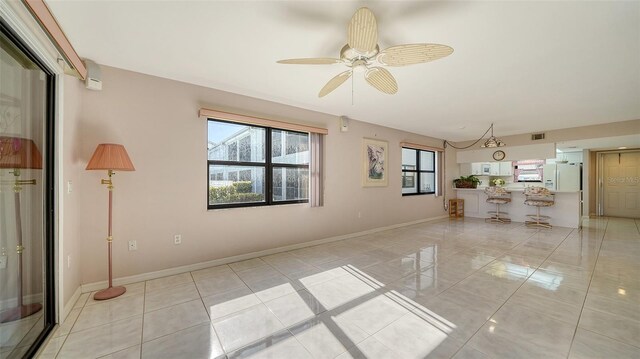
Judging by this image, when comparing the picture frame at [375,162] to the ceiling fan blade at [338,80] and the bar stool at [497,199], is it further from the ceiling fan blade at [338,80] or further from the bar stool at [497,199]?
the bar stool at [497,199]

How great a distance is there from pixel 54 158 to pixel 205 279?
1778 mm

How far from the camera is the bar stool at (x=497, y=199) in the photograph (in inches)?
255

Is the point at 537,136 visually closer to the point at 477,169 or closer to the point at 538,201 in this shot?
the point at 538,201

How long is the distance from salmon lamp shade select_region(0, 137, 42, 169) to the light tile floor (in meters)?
1.27

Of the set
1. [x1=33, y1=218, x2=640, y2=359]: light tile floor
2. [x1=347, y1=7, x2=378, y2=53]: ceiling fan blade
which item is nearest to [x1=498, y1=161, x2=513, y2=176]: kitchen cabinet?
[x1=33, y1=218, x2=640, y2=359]: light tile floor

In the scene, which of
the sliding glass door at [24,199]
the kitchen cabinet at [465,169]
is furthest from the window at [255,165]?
the kitchen cabinet at [465,169]

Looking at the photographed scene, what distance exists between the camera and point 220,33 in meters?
2.07

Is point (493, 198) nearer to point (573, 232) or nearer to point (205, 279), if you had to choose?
point (573, 232)

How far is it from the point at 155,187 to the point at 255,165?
130cm

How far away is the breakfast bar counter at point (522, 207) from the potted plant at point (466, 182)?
120 mm

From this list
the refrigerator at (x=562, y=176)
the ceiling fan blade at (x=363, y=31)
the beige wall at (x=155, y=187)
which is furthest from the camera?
the refrigerator at (x=562, y=176)

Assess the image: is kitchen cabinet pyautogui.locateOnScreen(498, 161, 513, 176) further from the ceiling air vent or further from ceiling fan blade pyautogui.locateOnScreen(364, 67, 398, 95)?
ceiling fan blade pyautogui.locateOnScreen(364, 67, 398, 95)

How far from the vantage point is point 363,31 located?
1.67 m

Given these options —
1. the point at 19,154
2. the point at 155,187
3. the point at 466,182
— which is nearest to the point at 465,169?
the point at 466,182
